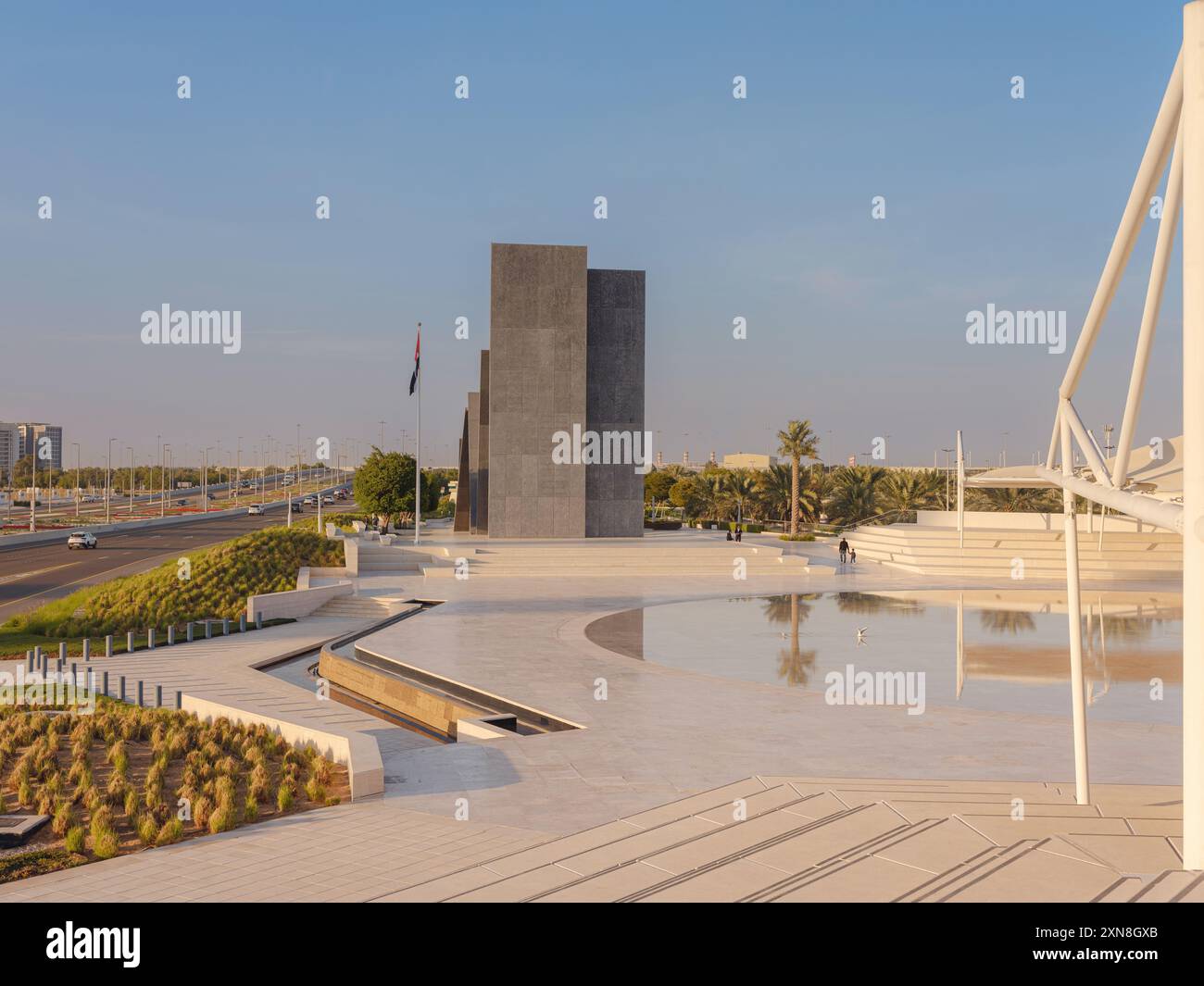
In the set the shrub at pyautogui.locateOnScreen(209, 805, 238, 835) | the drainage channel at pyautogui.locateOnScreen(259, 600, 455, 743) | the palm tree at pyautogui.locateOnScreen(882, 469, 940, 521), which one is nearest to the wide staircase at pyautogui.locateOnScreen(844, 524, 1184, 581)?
the palm tree at pyautogui.locateOnScreen(882, 469, 940, 521)

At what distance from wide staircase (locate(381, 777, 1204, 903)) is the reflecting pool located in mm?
6599

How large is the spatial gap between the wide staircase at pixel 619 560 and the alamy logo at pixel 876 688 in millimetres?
20315

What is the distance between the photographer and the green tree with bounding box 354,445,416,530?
4812cm

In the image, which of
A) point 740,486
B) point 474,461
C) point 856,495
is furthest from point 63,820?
point 740,486

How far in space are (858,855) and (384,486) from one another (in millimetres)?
43707

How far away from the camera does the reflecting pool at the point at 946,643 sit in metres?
15.7

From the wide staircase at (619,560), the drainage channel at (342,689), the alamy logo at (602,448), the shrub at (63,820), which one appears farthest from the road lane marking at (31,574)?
the shrub at (63,820)

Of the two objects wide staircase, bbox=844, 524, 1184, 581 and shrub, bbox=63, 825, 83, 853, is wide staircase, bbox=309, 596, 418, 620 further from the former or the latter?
wide staircase, bbox=844, 524, 1184, 581

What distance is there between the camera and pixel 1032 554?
38.5m

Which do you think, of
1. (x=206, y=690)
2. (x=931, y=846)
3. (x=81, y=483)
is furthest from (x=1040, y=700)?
(x=81, y=483)

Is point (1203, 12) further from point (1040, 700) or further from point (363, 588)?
point (363, 588)

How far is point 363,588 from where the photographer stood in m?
30.7

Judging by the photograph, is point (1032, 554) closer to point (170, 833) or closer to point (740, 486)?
point (740, 486)
